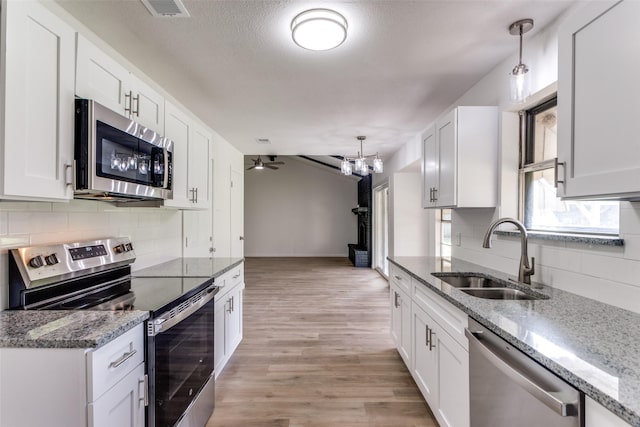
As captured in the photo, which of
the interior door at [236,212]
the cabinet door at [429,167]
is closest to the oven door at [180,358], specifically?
the cabinet door at [429,167]

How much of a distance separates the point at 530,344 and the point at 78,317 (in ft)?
5.71

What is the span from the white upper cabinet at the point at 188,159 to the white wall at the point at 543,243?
243cm

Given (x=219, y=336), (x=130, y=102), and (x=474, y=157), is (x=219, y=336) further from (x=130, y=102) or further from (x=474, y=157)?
(x=474, y=157)

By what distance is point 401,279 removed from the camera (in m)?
2.57

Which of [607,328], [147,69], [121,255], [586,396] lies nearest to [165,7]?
[147,69]

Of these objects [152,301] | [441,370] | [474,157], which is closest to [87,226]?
[152,301]

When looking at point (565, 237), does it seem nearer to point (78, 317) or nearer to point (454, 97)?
point (454, 97)

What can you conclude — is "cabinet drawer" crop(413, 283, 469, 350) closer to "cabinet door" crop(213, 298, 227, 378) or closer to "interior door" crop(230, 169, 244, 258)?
"cabinet door" crop(213, 298, 227, 378)

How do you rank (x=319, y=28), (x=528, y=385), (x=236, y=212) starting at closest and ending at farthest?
(x=528, y=385) < (x=319, y=28) < (x=236, y=212)

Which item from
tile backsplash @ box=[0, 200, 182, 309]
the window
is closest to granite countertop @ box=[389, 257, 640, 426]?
the window

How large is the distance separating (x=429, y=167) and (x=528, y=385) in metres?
2.08

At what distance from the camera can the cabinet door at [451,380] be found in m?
1.44

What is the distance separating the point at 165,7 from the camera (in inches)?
62.2

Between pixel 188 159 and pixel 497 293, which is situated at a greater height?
pixel 188 159
